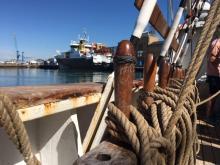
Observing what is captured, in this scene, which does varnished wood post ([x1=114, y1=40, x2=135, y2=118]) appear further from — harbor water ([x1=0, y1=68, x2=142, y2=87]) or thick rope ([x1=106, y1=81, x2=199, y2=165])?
harbor water ([x1=0, y1=68, x2=142, y2=87])

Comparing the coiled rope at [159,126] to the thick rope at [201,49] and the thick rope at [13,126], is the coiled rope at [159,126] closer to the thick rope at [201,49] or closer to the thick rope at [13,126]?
the thick rope at [201,49]

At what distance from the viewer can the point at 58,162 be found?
6.71 ft

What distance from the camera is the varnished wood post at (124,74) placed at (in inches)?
47.5

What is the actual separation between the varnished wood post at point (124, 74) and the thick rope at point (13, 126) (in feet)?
1.56

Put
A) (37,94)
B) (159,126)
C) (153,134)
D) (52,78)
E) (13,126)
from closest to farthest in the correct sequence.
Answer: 1. (13,126)
2. (153,134)
3. (159,126)
4. (37,94)
5. (52,78)

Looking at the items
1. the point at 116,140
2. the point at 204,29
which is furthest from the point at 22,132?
the point at 204,29

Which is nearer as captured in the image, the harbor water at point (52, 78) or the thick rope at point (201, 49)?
the thick rope at point (201, 49)

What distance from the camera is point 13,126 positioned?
77 centimetres

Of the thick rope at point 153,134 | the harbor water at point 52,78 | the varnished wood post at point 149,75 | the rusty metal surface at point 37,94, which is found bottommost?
the harbor water at point 52,78

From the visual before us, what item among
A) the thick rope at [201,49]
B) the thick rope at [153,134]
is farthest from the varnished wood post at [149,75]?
the thick rope at [201,49]

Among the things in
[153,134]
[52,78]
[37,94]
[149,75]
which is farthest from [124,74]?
[52,78]

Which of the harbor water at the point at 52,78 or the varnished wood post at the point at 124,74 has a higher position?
the varnished wood post at the point at 124,74

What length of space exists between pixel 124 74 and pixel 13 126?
542 mm

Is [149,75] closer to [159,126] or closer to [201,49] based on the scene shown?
[159,126]
